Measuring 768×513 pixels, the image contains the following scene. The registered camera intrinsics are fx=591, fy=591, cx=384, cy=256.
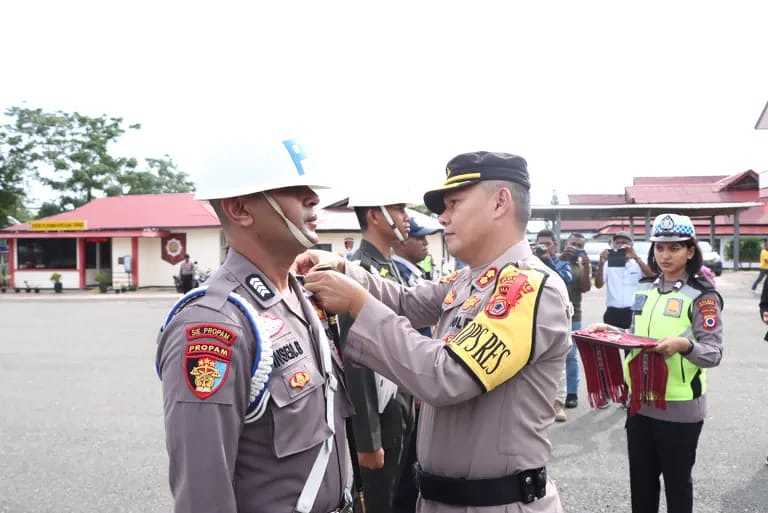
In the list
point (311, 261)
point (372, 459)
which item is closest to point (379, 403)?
point (372, 459)

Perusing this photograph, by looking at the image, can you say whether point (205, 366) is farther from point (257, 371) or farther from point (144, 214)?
point (144, 214)

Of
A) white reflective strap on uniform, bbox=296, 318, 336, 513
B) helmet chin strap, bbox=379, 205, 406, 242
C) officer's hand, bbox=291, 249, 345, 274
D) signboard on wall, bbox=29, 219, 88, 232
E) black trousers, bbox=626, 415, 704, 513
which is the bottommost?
black trousers, bbox=626, 415, 704, 513

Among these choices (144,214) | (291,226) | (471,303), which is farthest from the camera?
(144,214)

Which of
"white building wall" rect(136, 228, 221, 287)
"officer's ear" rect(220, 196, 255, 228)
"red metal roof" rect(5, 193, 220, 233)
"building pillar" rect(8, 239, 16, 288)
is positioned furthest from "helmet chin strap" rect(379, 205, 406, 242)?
"building pillar" rect(8, 239, 16, 288)

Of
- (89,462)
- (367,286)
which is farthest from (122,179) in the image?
(367,286)

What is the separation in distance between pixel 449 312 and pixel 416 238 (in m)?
2.47

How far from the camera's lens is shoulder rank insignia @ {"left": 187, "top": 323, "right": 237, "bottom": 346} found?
4.77 feet

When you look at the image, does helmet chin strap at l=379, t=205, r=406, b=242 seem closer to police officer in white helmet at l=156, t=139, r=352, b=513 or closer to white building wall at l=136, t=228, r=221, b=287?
police officer in white helmet at l=156, t=139, r=352, b=513

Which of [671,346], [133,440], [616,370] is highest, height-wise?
[671,346]

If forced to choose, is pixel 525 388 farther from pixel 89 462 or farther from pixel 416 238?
pixel 89 462

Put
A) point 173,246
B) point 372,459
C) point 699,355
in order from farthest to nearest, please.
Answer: point 173,246 < point 699,355 < point 372,459

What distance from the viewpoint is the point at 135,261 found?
25719 mm

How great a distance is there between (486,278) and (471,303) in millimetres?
102

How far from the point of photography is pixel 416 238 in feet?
15.3
